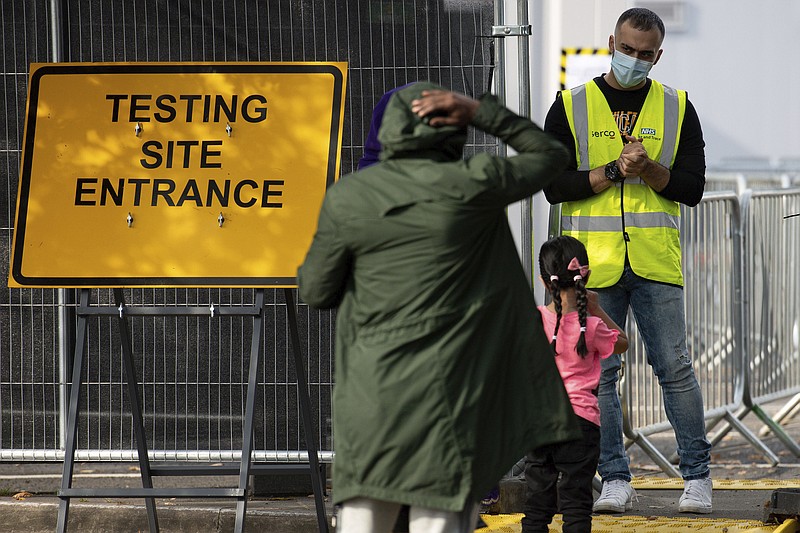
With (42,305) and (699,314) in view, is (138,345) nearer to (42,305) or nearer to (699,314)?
(42,305)

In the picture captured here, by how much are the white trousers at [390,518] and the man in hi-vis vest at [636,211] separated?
7.84 feet

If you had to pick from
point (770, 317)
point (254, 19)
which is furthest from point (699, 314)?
point (254, 19)

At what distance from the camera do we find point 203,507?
633 cm

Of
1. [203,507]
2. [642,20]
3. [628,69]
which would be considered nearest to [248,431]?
[203,507]

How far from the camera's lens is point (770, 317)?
10094 millimetres

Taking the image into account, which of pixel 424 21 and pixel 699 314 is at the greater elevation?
pixel 424 21

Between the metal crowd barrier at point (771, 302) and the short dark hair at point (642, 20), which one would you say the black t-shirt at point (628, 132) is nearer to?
the short dark hair at point (642, 20)

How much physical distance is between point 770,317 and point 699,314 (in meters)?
1.15

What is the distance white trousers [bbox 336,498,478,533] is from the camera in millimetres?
3689

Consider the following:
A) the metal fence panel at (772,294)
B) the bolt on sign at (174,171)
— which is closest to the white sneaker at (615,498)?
the bolt on sign at (174,171)

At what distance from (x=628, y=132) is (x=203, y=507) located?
2713 mm

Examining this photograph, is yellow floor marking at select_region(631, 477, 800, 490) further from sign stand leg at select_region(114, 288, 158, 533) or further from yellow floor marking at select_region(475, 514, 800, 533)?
sign stand leg at select_region(114, 288, 158, 533)

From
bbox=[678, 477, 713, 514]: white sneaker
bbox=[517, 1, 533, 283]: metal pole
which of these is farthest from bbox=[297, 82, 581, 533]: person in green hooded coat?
bbox=[517, 1, 533, 283]: metal pole

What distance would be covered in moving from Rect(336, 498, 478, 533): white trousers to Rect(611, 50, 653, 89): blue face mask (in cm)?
275
